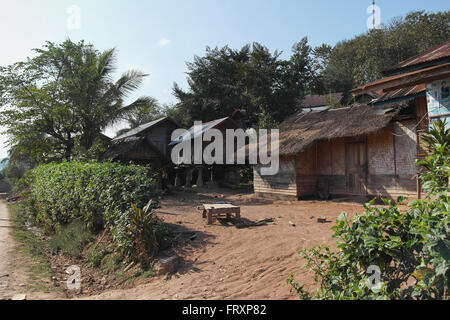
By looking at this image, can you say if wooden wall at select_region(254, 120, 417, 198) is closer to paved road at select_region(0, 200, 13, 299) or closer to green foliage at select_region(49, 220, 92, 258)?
green foliage at select_region(49, 220, 92, 258)

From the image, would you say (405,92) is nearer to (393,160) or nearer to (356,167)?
(393,160)

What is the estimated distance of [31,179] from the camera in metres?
15.6

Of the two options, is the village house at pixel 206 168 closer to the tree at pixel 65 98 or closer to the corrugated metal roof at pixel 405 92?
the tree at pixel 65 98

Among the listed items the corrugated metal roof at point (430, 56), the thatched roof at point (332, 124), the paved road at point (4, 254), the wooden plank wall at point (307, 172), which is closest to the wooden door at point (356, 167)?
the thatched roof at point (332, 124)

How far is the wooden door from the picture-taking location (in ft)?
40.4

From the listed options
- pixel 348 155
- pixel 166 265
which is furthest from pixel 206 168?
pixel 166 265

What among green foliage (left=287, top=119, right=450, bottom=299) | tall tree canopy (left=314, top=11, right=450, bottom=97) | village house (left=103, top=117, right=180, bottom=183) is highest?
tall tree canopy (left=314, top=11, right=450, bottom=97)

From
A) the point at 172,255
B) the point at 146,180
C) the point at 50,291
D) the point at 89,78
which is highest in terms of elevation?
the point at 89,78

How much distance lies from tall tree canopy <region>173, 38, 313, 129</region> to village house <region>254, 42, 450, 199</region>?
258 inches

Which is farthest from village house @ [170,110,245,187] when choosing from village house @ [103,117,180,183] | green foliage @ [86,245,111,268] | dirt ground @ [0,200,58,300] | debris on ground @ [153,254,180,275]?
debris on ground @ [153,254,180,275]

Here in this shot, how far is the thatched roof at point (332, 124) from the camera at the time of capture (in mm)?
11047
